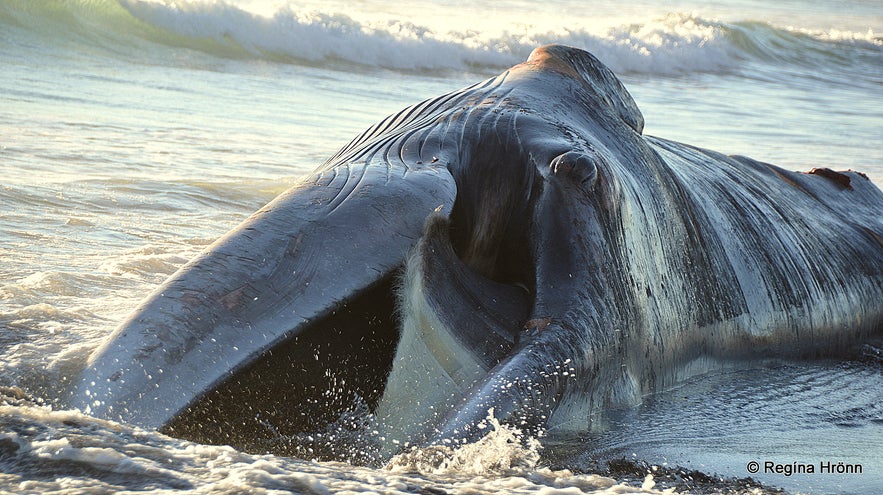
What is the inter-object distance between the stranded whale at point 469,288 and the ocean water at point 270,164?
Answer: 0.46 ft

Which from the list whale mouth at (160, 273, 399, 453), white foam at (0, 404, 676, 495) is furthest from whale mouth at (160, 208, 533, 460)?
white foam at (0, 404, 676, 495)

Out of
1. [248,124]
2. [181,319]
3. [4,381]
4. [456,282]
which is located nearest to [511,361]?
[456,282]

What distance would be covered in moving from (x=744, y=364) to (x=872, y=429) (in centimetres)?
47

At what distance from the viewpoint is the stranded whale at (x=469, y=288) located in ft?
8.45

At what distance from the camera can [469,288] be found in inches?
122

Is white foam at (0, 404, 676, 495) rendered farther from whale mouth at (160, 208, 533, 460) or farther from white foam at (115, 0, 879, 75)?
white foam at (115, 0, 879, 75)

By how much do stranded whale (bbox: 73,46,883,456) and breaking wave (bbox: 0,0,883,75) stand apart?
40.5ft

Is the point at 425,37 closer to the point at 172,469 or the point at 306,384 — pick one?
the point at 306,384

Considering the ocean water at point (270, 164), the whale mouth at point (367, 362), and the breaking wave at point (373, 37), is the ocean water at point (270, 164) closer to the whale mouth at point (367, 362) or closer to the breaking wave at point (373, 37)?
the breaking wave at point (373, 37)

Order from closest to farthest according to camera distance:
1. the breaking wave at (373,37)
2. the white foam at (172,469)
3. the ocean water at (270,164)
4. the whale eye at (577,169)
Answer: the white foam at (172,469)
the ocean water at (270,164)
the whale eye at (577,169)
the breaking wave at (373,37)

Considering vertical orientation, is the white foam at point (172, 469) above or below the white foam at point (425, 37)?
below

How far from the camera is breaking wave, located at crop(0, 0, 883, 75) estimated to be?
1628cm

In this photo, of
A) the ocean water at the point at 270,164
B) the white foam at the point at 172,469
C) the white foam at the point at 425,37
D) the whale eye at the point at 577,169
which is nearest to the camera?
the white foam at the point at 172,469

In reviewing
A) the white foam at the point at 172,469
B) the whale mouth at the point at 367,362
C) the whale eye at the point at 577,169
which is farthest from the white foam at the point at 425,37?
the white foam at the point at 172,469
